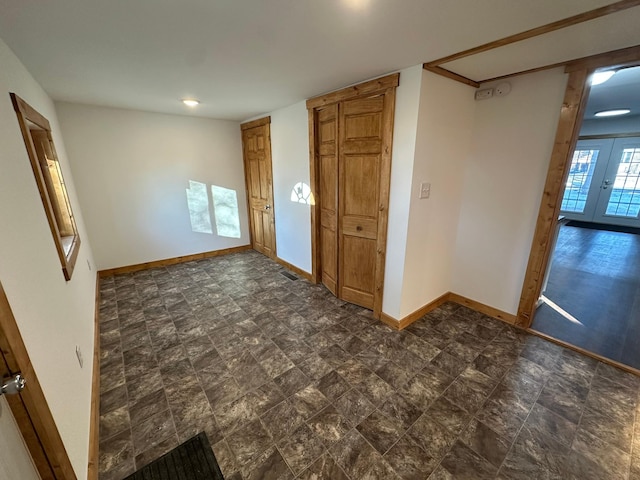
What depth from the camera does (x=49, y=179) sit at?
2158mm

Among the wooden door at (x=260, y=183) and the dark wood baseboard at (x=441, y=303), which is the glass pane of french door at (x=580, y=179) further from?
the wooden door at (x=260, y=183)

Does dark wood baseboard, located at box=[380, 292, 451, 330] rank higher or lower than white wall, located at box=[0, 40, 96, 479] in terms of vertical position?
lower

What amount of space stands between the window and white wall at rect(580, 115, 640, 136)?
9.09 metres

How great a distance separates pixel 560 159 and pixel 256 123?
3.79 meters

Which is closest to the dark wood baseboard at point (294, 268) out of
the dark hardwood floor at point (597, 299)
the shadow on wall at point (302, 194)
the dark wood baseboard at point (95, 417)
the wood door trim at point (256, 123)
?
the shadow on wall at point (302, 194)

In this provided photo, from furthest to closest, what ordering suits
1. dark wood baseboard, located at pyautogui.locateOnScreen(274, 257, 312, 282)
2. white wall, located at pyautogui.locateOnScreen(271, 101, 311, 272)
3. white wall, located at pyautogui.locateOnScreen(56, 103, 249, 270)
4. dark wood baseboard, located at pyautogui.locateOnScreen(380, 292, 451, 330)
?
dark wood baseboard, located at pyautogui.locateOnScreen(274, 257, 312, 282)
white wall, located at pyautogui.locateOnScreen(56, 103, 249, 270)
white wall, located at pyautogui.locateOnScreen(271, 101, 311, 272)
dark wood baseboard, located at pyautogui.locateOnScreen(380, 292, 451, 330)

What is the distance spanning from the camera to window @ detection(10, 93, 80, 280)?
1.66 meters

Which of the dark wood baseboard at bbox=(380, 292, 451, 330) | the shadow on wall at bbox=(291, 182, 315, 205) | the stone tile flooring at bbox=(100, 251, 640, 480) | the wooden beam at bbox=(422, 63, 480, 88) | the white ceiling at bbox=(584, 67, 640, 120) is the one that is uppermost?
the white ceiling at bbox=(584, 67, 640, 120)

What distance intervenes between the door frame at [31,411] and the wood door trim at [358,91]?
2623 millimetres

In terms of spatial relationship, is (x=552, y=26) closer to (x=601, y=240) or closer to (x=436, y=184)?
(x=436, y=184)

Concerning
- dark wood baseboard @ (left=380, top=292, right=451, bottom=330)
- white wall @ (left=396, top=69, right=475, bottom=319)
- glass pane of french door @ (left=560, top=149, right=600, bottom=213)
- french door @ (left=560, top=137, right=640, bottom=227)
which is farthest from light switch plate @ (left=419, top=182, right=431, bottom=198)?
glass pane of french door @ (left=560, top=149, right=600, bottom=213)

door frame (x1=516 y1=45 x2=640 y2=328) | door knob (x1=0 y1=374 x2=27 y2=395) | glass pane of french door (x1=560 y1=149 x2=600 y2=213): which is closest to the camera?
door knob (x1=0 y1=374 x2=27 y2=395)

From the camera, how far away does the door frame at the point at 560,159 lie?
189cm

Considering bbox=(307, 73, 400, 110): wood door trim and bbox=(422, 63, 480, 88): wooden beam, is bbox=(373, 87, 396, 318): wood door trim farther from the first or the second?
bbox=(422, 63, 480, 88): wooden beam
